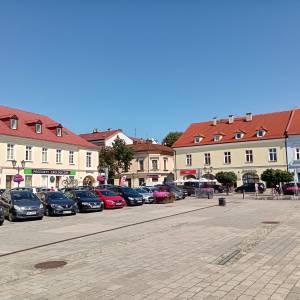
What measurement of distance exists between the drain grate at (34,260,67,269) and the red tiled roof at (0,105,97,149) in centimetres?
3535

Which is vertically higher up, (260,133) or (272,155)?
(260,133)

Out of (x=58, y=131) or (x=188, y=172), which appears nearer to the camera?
(x=58, y=131)

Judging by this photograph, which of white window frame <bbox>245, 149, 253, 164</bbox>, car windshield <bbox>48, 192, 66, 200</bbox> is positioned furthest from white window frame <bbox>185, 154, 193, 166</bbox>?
car windshield <bbox>48, 192, 66, 200</bbox>

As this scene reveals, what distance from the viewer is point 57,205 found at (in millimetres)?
23703

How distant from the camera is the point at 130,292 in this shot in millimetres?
7086

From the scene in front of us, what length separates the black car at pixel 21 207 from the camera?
20.9 metres

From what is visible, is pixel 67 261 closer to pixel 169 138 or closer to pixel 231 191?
pixel 231 191

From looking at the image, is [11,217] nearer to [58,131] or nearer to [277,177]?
[58,131]

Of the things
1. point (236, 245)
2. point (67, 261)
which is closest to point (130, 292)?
point (67, 261)

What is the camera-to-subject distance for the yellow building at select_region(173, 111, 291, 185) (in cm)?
5791

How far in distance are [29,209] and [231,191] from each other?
130 ft

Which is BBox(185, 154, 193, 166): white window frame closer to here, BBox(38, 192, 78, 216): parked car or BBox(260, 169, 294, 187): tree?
BBox(260, 169, 294, 187): tree

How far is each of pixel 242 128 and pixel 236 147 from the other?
12.8 feet

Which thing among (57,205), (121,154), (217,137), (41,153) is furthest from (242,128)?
(57,205)
